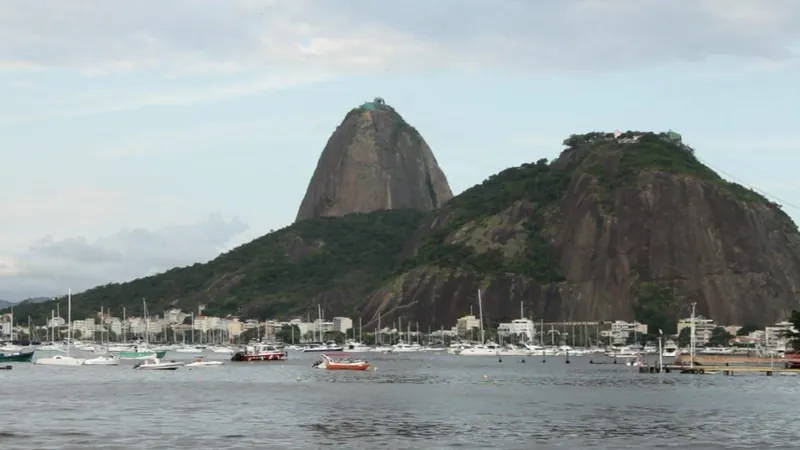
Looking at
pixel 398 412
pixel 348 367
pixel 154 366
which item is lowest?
pixel 398 412

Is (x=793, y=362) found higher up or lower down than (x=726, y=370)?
higher up

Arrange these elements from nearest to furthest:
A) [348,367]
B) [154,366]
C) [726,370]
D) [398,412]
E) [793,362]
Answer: [398,412] < [726,370] < [793,362] < [348,367] < [154,366]

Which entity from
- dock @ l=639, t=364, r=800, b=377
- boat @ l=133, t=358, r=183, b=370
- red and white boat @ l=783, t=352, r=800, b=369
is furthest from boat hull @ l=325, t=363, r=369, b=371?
red and white boat @ l=783, t=352, r=800, b=369

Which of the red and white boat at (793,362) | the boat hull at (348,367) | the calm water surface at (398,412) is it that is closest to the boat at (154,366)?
the boat hull at (348,367)

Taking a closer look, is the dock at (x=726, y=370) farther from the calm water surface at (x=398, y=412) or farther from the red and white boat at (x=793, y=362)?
the calm water surface at (x=398, y=412)

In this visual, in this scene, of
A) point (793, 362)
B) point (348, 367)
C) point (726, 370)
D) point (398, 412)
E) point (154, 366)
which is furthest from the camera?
point (154, 366)

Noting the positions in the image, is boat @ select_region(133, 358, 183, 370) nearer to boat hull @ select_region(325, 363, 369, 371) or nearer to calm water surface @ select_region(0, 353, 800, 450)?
boat hull @ select_region(325, 363, 369, 371)

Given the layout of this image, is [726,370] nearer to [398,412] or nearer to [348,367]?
[348,367]

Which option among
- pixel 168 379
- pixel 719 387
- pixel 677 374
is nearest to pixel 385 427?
pixel 719 387

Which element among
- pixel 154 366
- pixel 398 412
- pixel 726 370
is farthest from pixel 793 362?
pixel 154 366
